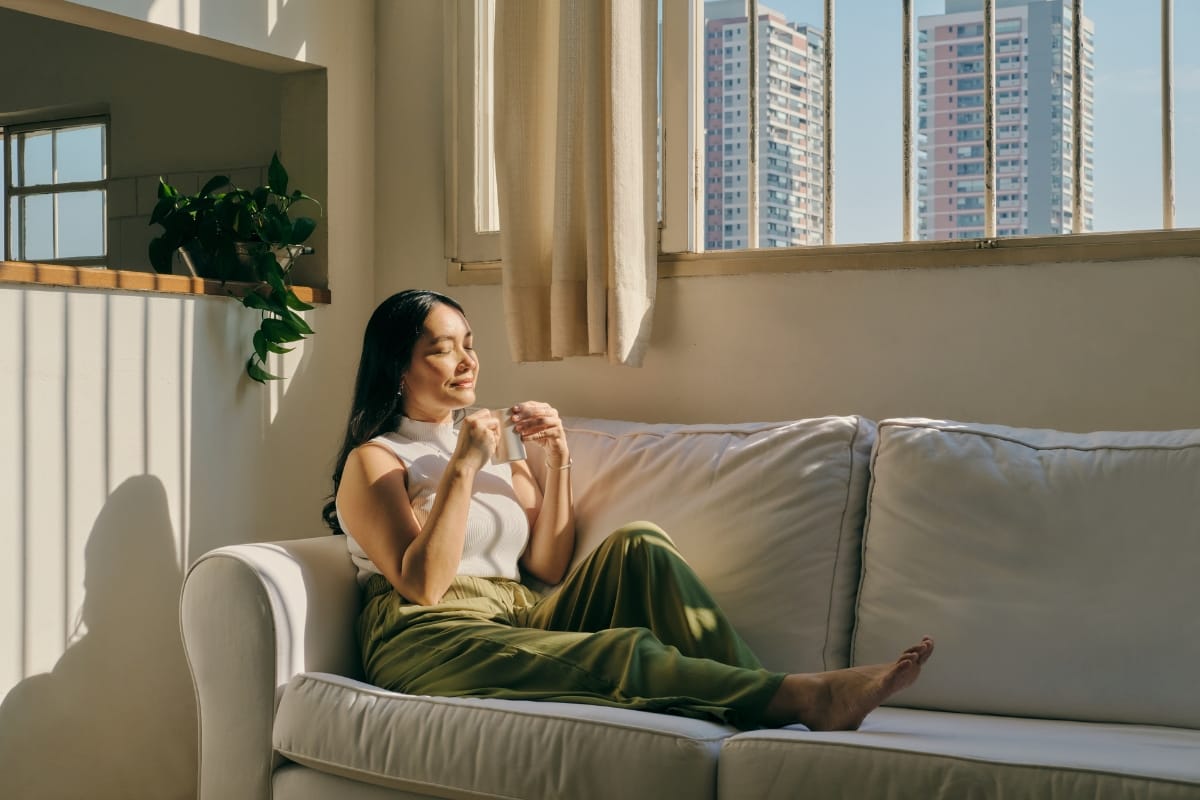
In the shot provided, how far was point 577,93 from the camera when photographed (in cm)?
273

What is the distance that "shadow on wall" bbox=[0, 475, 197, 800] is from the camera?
7.75 ft

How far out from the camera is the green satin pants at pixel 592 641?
1.82 meters

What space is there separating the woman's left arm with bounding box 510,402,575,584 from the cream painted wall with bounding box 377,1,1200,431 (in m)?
0.50

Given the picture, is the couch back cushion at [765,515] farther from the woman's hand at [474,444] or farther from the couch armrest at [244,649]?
the couch armrest at [244,649]

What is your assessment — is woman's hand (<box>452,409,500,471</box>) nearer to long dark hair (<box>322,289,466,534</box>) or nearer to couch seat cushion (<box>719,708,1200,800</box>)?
long dark hair (<box>322,289,466,534</box>)

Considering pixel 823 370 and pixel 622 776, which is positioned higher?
pixel 823 370

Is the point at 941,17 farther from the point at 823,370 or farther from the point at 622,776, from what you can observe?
the point at 622,776

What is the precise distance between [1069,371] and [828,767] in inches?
47.3

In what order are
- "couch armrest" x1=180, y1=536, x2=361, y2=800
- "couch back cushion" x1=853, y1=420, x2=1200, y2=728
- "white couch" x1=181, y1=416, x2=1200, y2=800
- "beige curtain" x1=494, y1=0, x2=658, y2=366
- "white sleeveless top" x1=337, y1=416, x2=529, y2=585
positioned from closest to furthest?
"white couch" x1=181, y1=416, x2=1200, y2=800, "couch back cushion" x1=853, y1=420, x2=1200, y2=728, "couch armrest" x1=180, y1=536, x2=361, y2=800, "white sleeveless top" x1=337, y1=416, x2=529, y2=585, "beige curtain" x1=494, y1=0, x2=658, y2=366

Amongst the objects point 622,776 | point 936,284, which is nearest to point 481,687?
point 622,776

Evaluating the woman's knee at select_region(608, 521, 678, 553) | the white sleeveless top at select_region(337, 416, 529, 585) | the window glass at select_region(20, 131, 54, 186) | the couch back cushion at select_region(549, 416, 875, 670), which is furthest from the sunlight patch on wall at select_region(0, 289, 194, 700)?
the window glass at select_region(20, 131, 54, 186)

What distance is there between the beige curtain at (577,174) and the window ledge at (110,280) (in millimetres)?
678

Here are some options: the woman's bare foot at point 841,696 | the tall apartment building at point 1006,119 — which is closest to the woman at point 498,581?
the woman's bare foot at point 841,696

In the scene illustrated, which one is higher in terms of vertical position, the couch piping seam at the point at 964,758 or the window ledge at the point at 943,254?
the window ledge at the point at 943,254
